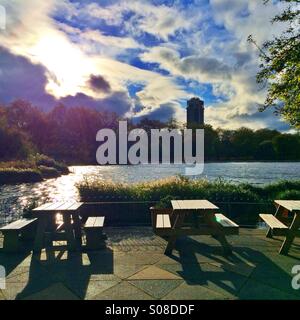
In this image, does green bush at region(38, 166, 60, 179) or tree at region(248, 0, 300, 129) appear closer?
tree at region(248, 0, 300, 129)

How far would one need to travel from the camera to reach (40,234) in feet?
16.6

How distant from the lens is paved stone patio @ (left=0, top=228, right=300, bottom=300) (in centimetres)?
353

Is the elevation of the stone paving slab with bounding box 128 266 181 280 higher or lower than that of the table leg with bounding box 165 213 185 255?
lower

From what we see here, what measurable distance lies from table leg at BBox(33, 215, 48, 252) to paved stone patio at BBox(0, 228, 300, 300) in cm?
19

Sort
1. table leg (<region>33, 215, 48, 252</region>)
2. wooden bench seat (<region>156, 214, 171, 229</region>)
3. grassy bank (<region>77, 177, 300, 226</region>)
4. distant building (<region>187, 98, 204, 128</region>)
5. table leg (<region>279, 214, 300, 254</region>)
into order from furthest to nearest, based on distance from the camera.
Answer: distant building (<region>187, 98, 204, 128</region>) < grassy bank (<region>77, 177, 300, 226</region>) < table leg (<region>33, 215, 48, 252</region>) < wooden bench seat (<region>156, 214, 171, 229</region>) < table leg (<region>279, 214, 300, 254</region>)

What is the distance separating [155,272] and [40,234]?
2.20 m

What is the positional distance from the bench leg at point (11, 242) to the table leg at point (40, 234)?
322 millimetres

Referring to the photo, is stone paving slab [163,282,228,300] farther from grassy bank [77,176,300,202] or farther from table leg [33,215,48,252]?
grassy bank [77,176,300,202]

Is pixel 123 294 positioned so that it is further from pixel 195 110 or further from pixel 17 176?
pixel 195 110
